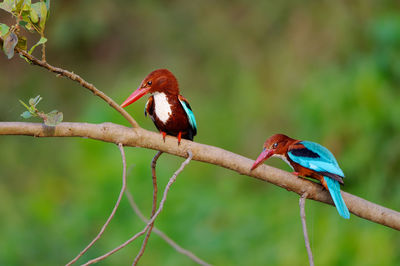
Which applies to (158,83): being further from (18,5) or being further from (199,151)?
(18,5)

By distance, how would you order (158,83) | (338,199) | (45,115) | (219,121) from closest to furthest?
(45,115)
(338,199)
(158,83)
(219,121)

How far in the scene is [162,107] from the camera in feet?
6.94

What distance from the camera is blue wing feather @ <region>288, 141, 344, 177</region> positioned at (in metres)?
1.89

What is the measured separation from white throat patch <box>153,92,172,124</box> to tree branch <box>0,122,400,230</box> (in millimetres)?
435

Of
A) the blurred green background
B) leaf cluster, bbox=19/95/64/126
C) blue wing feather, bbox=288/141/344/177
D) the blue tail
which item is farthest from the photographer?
the blurred green background

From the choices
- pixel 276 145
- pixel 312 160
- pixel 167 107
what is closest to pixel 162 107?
pixel 167 107

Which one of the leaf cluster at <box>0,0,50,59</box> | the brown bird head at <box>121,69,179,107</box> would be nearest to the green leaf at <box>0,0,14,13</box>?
the leaf cluster at <box>0,0,50,59</box>

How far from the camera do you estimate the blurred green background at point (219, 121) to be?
151 inches

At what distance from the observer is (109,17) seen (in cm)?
648

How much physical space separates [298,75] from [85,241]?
266cm

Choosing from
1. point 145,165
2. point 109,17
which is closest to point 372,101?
point 145,165

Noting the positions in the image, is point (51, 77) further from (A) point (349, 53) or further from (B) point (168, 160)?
(A) point (349, 53)

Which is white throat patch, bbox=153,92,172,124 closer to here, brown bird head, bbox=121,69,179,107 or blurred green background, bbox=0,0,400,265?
brown bird head, bbox=121,69,179,107

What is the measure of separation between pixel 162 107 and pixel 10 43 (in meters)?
0.90
